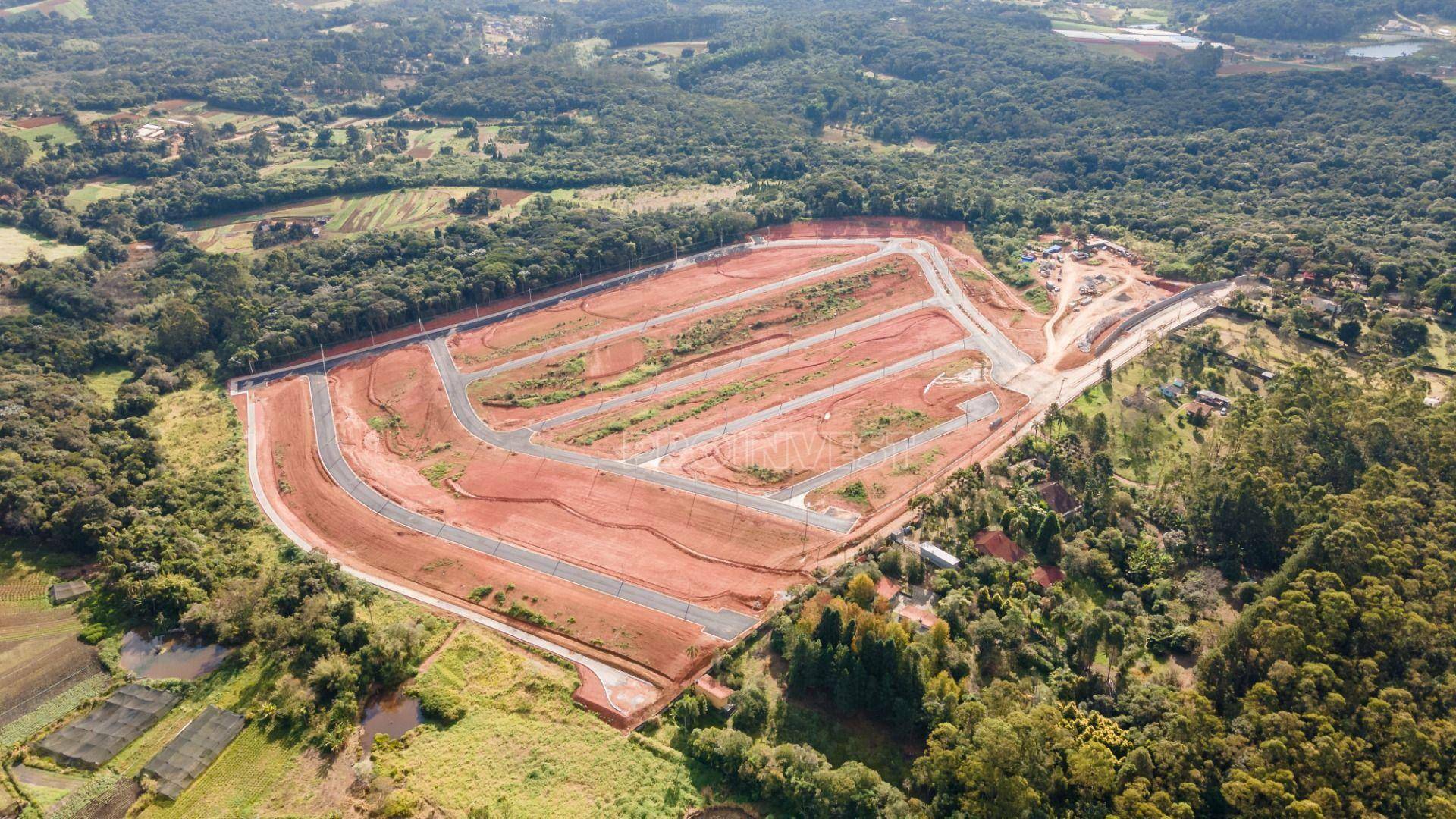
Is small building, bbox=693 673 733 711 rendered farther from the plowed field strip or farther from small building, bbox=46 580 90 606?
the plowed field strip

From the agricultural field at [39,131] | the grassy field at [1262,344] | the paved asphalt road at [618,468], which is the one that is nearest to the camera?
the paved asphalt road at [618,468]

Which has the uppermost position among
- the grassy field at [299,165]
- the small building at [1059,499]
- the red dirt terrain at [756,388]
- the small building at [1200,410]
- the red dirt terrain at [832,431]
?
the grassy field at [299,165]

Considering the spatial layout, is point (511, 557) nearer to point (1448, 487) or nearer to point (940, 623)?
point (940, 623)

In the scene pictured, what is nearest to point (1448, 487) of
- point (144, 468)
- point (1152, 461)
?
point (1152, 461)

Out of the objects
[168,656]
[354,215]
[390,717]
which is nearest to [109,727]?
[168,656]

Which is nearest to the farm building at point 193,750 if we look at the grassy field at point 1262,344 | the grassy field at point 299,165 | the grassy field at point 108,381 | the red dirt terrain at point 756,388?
the red dirt terrain at point 756,388

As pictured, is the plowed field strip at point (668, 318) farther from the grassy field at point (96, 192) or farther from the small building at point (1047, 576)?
the grassy field at point (96, 192)

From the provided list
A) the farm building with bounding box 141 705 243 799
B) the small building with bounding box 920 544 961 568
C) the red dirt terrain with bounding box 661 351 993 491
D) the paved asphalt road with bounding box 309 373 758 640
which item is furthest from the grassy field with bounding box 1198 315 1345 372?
the farm building with bounding box 141 705 243 799
